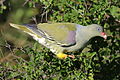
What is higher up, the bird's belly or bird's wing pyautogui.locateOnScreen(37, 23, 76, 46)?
bird's wing pyautogui.locateOnScreen(37, 23, 76, 46)

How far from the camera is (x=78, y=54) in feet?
11.9

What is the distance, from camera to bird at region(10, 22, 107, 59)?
3.68 m

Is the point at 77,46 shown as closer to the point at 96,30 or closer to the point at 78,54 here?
the point at 78,54

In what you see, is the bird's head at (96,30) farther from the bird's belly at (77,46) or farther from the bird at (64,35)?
the bird's belly at (77,46)

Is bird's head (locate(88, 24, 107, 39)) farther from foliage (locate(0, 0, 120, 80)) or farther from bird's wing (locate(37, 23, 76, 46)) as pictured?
bird's wing (locate(37, 23, 76, 46))

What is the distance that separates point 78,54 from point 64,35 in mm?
285

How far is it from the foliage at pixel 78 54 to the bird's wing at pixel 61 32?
0.07 meters

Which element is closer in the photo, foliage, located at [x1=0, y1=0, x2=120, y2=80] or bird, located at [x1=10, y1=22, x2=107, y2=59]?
foliage, located at [x1=0, y1=0, x2=120, y2=80]

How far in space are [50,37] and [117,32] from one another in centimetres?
86

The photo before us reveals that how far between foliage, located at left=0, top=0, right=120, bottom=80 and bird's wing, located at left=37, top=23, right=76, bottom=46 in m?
0.07

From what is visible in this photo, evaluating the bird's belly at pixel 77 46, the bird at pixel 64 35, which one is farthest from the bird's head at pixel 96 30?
the bird's belly at pixel 77 46

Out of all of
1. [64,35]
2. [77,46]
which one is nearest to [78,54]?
[77,46]

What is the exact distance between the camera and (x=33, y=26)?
12.7 ft

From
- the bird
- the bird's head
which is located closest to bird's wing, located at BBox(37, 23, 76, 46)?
the bird
